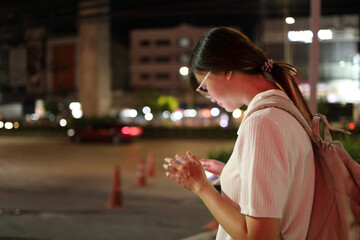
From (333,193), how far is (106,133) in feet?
103

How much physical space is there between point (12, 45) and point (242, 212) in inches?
2600

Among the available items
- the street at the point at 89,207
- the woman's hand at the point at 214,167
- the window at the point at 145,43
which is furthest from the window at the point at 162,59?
the woman's hand at the point at 214,167

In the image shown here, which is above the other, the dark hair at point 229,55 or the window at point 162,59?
the window at point 162,59

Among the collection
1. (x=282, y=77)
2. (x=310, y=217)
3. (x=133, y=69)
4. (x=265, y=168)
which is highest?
(x=133, y=69)

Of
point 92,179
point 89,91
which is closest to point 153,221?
point 92,179

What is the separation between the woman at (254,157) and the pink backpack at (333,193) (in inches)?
1.3

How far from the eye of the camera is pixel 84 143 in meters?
33.2

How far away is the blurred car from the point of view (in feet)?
105

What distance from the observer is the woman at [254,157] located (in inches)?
54.7

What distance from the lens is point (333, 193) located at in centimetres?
146

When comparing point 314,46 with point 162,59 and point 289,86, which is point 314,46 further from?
point 162,59

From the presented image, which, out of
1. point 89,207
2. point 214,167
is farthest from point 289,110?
point 89,207

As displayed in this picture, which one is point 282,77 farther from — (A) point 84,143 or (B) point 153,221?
(A) point 84,143

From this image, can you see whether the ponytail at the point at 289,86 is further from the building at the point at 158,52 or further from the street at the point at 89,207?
the building at the point at 158,52
